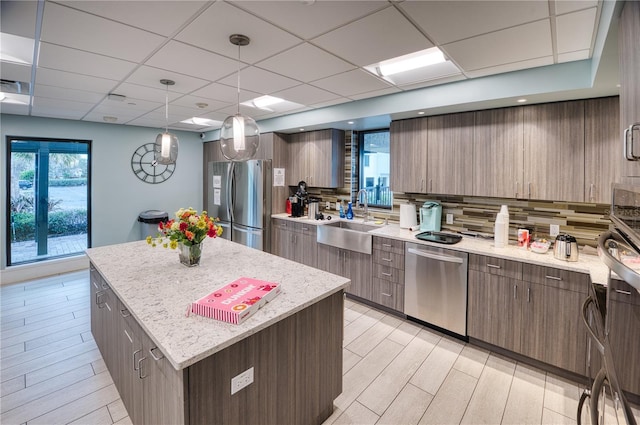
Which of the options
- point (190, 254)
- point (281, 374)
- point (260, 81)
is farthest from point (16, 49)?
point (281, 374)

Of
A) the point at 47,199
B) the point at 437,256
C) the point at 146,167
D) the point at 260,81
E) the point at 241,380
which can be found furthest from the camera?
the point at 146,167

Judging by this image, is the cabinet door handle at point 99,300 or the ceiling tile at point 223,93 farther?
the ceiling tile at point 223,93

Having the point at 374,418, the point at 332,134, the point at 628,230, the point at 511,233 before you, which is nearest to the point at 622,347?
the point at 628,230

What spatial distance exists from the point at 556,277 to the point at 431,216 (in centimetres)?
136

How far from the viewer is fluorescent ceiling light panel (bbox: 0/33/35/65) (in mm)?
2037

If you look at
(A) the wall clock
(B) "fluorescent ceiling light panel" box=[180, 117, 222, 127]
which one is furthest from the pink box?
(A) the wall clock

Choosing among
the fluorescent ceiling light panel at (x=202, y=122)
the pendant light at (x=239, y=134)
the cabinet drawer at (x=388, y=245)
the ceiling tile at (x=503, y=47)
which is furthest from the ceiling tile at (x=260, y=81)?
the fluorescent ceiling light panel at (x=202, y=122)

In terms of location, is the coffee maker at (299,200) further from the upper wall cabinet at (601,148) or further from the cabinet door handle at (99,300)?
the upper wall cabinet at (601,148)

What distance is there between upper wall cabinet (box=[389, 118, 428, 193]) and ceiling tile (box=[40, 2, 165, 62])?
255 cm

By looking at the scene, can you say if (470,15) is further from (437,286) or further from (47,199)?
(47,199)

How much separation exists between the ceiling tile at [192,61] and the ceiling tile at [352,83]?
0.84 metres

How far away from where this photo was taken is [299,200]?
4770 millimetres

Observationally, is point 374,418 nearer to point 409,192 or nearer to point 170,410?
point 170,410

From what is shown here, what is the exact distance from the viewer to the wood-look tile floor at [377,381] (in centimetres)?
202
